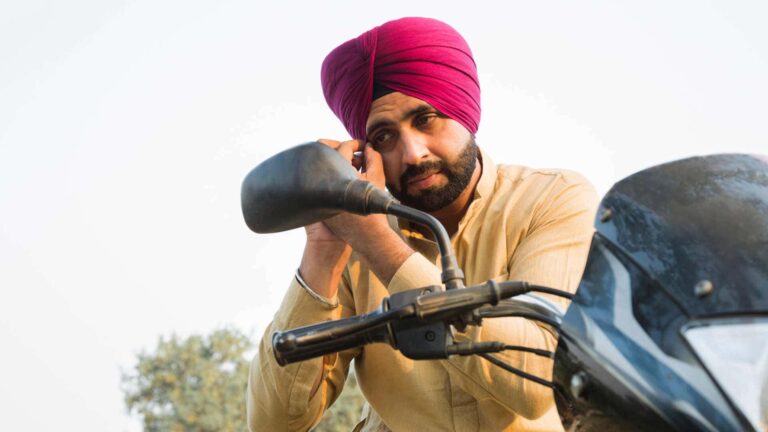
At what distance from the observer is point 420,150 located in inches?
138

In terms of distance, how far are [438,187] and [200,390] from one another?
16779mm

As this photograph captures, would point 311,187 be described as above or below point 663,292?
above

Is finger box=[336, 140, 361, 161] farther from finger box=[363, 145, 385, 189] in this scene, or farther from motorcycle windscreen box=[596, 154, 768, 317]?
motorcycle windscreen box=[596, 154, 768, 317]

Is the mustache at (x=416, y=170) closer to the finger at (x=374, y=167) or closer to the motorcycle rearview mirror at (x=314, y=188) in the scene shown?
the finger at (x=374, y=167)

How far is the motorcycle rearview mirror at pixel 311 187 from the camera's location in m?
1.76

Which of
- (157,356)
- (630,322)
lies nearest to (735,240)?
(630,322)

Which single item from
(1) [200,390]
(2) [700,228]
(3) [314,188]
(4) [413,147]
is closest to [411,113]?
(4) [413,147]

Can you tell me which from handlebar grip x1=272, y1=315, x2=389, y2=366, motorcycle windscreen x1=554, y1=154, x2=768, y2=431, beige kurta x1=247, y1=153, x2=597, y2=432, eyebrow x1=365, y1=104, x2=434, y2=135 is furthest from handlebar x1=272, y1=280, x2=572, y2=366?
eyebrow x1=365, y1=104, x2=434, y2=135

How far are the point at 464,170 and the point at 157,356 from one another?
679 inches

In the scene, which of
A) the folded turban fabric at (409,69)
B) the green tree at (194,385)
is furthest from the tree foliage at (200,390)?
the folded turban fabric at (409,69)

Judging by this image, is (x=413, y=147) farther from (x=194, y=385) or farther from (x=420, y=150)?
(x=194, y=385)

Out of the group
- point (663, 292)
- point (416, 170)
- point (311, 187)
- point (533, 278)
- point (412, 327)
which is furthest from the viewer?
point (416, 170)

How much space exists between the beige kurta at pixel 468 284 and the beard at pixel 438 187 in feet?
0.23

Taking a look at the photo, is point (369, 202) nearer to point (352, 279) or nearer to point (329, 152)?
point (329, 152)
